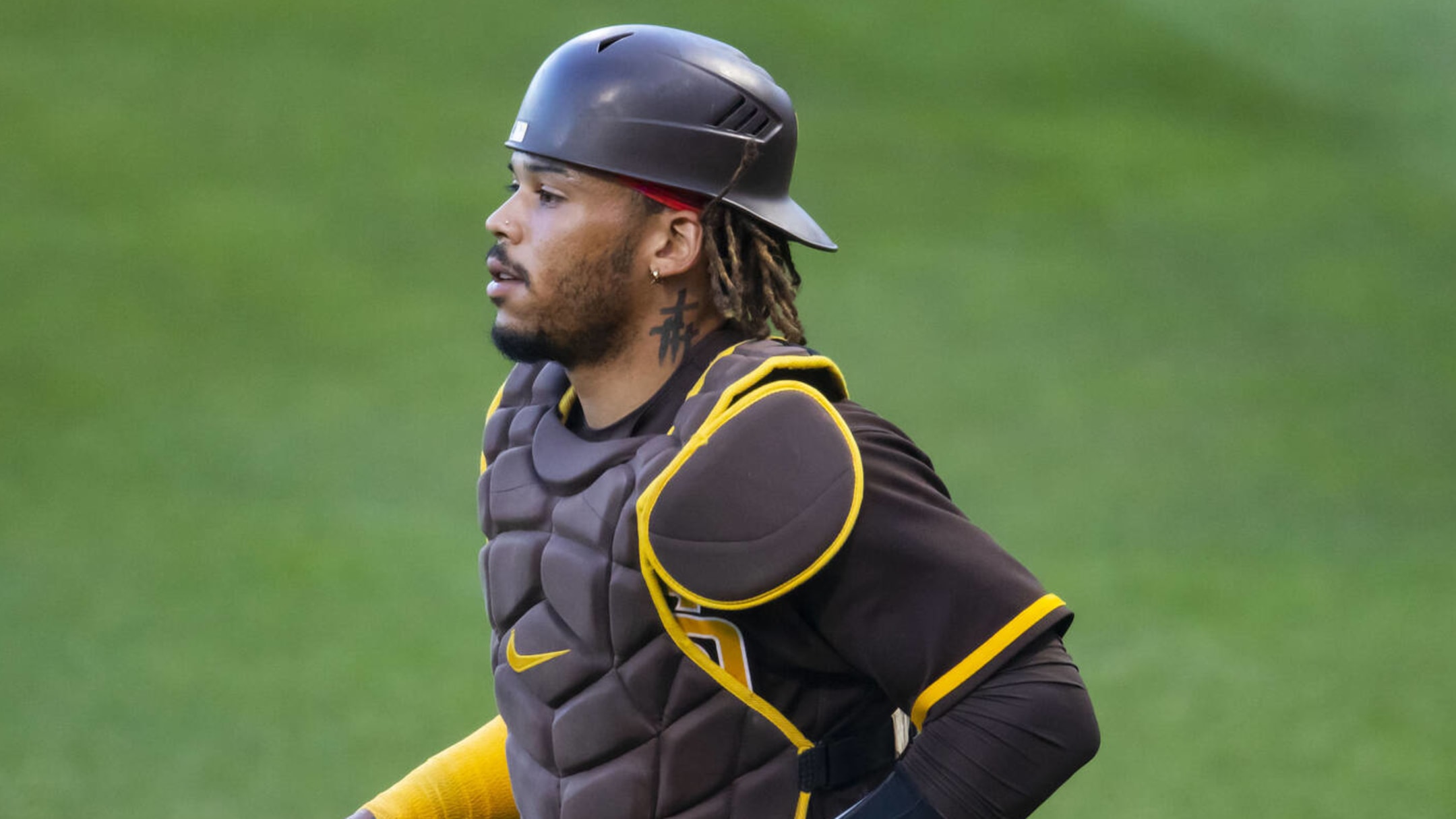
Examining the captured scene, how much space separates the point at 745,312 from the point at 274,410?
13.8 ft

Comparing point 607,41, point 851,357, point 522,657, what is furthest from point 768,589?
point 851,357

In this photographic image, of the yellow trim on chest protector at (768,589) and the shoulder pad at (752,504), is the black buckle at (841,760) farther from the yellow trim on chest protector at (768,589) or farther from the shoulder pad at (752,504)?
the shoulder pad at (752,504)

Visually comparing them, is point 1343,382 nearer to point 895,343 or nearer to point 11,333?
point 895,343

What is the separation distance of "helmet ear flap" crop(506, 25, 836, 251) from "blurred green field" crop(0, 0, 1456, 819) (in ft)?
9.10

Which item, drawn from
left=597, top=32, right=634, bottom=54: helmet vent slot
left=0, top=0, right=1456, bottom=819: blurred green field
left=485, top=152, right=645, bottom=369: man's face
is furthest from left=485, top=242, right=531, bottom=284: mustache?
left=0, top=0, right=1456, bottom=819: blurred green field

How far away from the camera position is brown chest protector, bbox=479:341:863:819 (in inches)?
72.7

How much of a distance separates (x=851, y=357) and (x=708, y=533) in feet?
14.9

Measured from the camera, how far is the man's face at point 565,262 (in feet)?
6.80

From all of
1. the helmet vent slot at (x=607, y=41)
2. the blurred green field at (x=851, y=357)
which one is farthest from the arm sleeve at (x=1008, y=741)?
the blurred green field at (x=851, y=357)

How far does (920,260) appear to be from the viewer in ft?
22.8

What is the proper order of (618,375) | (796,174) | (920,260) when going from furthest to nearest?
(796,174) → (920,260) → (618,375)

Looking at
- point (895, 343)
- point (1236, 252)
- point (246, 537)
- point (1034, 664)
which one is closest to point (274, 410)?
point (246, 537)

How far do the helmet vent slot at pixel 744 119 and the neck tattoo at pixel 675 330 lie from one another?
0.19 meters

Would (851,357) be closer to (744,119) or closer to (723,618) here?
(744,119)
